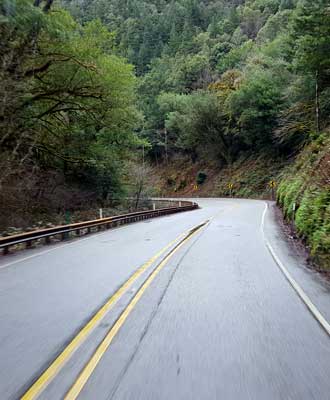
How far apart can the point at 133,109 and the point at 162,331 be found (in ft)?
89.2

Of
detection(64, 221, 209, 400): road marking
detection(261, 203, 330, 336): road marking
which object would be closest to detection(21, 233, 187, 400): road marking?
detection(64, 221, 209, 400): road marking

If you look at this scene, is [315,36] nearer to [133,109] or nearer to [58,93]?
[133,109]

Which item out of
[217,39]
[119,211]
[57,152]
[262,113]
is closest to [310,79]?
[262,113]

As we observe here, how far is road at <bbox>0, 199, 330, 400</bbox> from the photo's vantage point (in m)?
4.05

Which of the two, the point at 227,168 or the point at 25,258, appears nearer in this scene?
the point at 25,258

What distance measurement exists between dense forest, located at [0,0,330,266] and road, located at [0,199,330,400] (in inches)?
164

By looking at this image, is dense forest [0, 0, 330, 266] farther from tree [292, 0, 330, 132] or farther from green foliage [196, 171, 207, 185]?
green foliage [196, 171, 207, 185]

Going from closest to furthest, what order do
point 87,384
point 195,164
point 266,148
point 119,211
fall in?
point 87,384
point 119,211
point 266,148
point 195,164

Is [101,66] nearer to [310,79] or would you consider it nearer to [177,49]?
[310,79]

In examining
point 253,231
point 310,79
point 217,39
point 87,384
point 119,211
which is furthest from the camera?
point 217,39

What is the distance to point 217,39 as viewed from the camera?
101m

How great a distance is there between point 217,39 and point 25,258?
97.8 metres

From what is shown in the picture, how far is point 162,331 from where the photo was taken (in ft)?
18.5

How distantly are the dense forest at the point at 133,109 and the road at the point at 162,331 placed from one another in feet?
13.6
